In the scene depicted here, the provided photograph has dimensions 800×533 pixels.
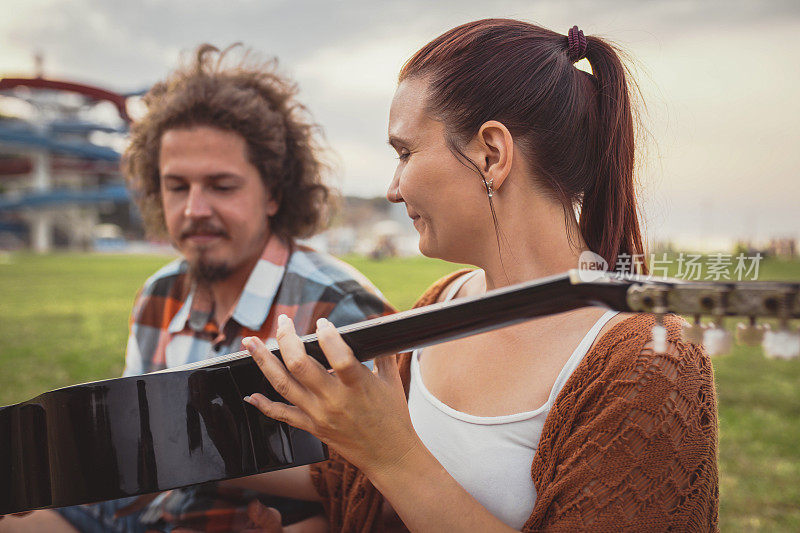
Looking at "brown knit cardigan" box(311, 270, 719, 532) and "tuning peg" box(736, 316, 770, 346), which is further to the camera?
Answer: "brown knit cardigan" box(311, 270, 719, 532)

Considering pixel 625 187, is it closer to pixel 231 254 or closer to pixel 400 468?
pixel 400 468

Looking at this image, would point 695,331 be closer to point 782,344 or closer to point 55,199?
point 782,344

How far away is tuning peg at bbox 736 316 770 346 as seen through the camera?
882 millimetres

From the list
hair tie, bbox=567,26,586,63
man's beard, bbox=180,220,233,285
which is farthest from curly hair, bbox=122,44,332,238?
hair tie, bbox=567,26,586,63

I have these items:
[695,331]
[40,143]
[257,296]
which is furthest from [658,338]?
[40,143]

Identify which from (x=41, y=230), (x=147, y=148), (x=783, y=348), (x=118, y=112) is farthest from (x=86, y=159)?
(x=783, y=348)

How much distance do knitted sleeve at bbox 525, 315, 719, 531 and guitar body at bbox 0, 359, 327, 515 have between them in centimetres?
73

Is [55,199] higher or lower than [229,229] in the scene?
higher

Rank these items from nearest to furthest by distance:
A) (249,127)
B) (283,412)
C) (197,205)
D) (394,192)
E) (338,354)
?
(338,354)
(283,412)
(394,192)
(197,205)
(249,127)

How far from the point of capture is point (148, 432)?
1458 mm

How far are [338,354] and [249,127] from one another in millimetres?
1984

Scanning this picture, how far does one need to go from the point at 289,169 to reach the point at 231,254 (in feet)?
2.27

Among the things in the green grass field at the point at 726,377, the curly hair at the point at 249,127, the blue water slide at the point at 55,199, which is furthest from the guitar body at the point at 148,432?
the blue water slide at the point at 55,199

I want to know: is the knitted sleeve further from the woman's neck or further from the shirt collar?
the shirt collar
